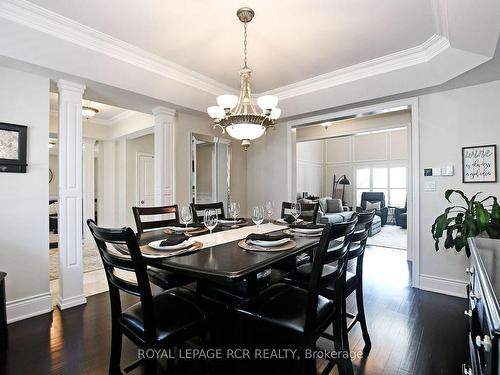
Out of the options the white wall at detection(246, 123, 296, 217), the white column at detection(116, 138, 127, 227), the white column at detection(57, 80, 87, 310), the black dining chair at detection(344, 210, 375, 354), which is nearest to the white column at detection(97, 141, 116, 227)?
the white column at detection(116, 138, 127, 227)

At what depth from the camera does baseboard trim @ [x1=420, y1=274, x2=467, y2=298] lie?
9.73 ft

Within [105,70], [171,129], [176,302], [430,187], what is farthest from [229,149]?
[176,302]

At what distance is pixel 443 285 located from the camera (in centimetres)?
307

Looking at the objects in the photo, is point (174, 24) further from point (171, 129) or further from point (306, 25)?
point (171, 129)

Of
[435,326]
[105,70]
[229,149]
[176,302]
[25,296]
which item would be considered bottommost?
[435,326]

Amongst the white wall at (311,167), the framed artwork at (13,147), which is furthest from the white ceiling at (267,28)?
the white wall at (311,167)

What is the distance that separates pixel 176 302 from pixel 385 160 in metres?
8.99

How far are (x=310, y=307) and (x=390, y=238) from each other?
5.69 metres

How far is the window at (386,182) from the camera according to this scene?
865cm

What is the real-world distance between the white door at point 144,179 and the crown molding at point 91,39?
10.7 feet

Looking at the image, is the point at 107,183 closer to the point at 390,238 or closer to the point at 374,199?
the point at 390,238

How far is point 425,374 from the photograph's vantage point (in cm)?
170

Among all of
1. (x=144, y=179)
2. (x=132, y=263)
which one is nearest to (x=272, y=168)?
(x=144, y=179)

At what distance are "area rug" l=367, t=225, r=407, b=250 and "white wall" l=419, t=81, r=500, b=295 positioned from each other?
85.9 inches
